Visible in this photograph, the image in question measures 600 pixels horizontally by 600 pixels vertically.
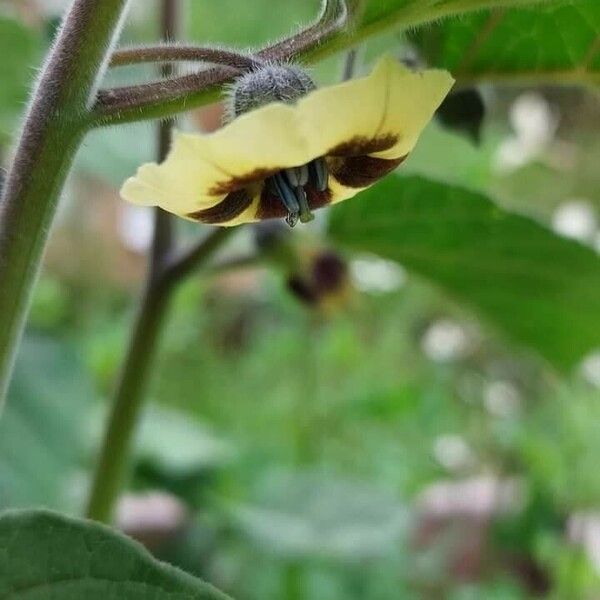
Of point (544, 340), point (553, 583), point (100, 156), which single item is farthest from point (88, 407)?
point (553, 583)

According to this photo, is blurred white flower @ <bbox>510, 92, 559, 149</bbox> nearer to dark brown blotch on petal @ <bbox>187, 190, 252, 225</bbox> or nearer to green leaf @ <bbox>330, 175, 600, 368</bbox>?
green leaf @ <bbox>330, 175, 600, 368</bbox>

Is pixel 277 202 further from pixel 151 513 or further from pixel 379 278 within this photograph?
pixel 379 278

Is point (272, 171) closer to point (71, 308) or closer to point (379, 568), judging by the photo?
point (379, 568)

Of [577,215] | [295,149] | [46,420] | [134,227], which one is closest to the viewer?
[295,149]

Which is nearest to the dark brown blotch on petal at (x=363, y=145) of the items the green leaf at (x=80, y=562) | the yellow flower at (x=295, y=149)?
the yellow flower at (x=295, y=149)

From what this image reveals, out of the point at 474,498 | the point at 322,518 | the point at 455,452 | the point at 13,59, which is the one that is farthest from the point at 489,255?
the point at 455,452

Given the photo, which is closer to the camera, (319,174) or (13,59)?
(319,174)

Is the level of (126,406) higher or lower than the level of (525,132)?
lower
